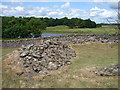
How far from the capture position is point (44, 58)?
15180mm

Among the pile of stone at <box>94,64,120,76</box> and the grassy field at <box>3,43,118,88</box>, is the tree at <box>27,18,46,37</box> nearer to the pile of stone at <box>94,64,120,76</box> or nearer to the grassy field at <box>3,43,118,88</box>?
the grassy field at <box>3,43,118,88</box>

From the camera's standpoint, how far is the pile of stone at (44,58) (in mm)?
13688

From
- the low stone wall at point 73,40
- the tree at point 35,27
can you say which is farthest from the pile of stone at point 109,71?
the tree at point 35,27

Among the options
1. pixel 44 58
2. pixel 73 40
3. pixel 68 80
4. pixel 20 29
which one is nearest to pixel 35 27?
pixel 20 29

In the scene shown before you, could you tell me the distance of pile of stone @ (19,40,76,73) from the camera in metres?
13.7

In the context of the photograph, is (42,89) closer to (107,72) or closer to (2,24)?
(107,72)

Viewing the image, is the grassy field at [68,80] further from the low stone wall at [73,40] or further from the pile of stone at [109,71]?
the low stone wall at [73,40]

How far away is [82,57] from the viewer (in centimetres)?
1727

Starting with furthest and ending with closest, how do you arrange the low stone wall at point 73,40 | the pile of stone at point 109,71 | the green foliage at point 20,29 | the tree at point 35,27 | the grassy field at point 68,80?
1. the tree at point 35,27
2. the green foliage at point 20,29
3. the low stone wall at point 73,40
4. the pile of stone at point 109,71
5. the grassy field at point 68,80

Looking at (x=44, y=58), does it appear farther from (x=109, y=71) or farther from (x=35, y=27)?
(x=35, y=27)

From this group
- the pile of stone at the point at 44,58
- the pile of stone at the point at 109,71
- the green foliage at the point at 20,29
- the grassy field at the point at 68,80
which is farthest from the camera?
the green foliage at the point at 20,29

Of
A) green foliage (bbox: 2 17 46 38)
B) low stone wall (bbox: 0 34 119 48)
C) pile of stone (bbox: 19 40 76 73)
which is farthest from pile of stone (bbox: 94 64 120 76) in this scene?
green foliage (bbox: 2 17 46 38)

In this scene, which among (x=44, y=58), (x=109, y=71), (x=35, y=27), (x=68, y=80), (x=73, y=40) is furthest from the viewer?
(x=35, y=27)

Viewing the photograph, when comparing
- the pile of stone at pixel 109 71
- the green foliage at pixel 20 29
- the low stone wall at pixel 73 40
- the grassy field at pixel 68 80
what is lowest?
the grassy field at pixel 68 80
